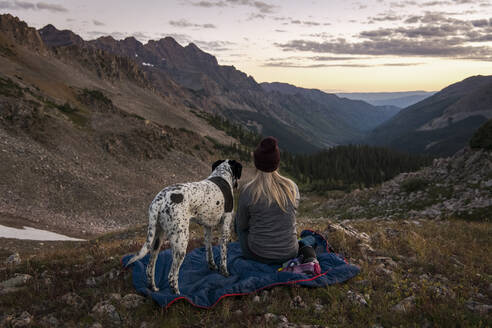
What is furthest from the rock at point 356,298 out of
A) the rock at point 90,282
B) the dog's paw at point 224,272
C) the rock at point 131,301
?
the rock at point 90,282

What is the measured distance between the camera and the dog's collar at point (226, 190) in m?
7.81

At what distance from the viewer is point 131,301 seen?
6.76 metres

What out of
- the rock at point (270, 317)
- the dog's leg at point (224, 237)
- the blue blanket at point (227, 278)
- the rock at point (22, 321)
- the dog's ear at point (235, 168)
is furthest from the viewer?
the dog's ear at point (235, 168)

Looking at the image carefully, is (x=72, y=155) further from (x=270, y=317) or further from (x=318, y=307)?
(x=318, y=307)

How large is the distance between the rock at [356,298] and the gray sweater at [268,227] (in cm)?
179

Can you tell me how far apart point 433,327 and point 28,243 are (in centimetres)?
2215

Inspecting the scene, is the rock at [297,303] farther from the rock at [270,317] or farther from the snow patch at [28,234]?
the snow patch at [28,234]

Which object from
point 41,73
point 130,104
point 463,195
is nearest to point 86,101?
point 41,73

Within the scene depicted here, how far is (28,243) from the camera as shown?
19719 mm

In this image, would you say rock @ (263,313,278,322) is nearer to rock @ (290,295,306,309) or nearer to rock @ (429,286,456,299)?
rock @ (290,295,306,309)

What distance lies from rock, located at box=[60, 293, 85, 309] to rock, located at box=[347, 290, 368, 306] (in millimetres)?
5630

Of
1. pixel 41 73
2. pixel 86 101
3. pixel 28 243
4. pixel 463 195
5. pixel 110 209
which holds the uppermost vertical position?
pixel 41 73

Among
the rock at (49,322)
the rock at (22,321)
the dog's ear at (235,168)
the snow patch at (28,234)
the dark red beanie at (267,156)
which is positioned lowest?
the snow patch at (28,234)

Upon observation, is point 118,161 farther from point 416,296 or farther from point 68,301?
point 416,296
